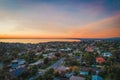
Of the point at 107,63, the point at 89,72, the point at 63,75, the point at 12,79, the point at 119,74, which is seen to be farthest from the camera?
the point at 107,63

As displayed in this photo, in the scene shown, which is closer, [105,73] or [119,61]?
[105,73]

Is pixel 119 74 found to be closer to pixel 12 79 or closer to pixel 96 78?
pixel 96 78

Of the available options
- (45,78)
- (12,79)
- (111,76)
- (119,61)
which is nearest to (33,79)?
(45,78)

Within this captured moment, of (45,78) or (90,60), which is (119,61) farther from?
(45,78)

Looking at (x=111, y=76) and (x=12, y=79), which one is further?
(x=111, y=76)

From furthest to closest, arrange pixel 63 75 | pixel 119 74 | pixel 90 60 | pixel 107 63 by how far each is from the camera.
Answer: pixel 90 60, pixel 107 63, pixel 63 75, pixel 119 74

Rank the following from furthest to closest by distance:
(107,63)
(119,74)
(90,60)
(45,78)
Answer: (90,60) < (107,63) < (119,74) < (45,78)

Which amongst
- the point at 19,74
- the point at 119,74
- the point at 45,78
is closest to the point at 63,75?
the point at 45,78

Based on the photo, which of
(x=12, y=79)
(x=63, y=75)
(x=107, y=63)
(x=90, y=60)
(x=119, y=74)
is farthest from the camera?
(x=90, y=60)
